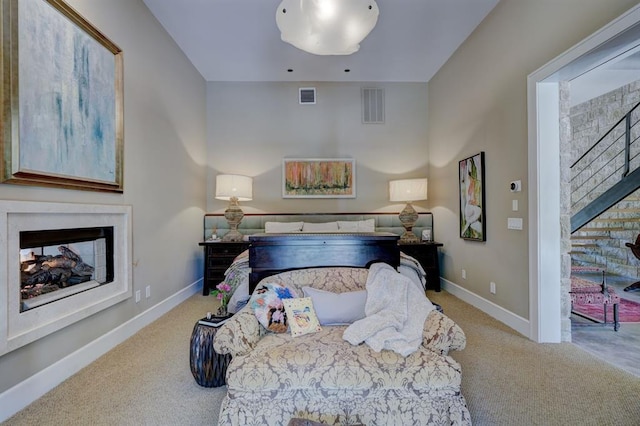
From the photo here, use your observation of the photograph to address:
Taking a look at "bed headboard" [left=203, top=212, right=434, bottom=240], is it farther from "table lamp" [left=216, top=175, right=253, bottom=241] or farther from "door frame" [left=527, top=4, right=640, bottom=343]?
"door frame" [left=527, top=4, right=640, bottom=343]

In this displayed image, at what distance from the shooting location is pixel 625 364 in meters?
2.33

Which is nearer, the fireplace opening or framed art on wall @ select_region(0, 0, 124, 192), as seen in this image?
framed art on wall @ select_region(0, 0, 124, 192)

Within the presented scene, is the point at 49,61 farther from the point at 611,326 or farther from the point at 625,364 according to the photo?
the point at 611,326

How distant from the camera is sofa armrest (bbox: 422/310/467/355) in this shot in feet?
5.56

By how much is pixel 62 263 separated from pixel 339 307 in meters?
2.05

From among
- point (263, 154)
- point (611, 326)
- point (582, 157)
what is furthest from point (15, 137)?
point (582, 157)

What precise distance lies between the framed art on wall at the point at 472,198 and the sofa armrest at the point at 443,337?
6.91 ft

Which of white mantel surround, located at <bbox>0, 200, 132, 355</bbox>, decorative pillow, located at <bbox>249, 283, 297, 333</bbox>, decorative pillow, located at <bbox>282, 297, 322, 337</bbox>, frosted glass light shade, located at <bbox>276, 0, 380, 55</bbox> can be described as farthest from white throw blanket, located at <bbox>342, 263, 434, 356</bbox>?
white mantel surround, located at <bbox>0, 200, 132, 355</bbox>

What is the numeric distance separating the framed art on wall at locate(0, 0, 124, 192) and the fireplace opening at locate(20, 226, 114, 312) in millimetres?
362

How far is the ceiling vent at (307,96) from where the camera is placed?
506cm

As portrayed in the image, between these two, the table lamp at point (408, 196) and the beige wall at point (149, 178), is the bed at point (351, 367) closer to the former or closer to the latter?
the beige wall at point (149, 178)

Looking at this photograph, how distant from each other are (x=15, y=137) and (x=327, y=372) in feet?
7.31

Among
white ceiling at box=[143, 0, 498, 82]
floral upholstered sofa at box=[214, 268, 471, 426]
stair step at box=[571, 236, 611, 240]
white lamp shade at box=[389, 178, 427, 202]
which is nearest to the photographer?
floral upholstered sofa at box=[214, 268, 471, 426]

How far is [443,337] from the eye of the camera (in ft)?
5.60
